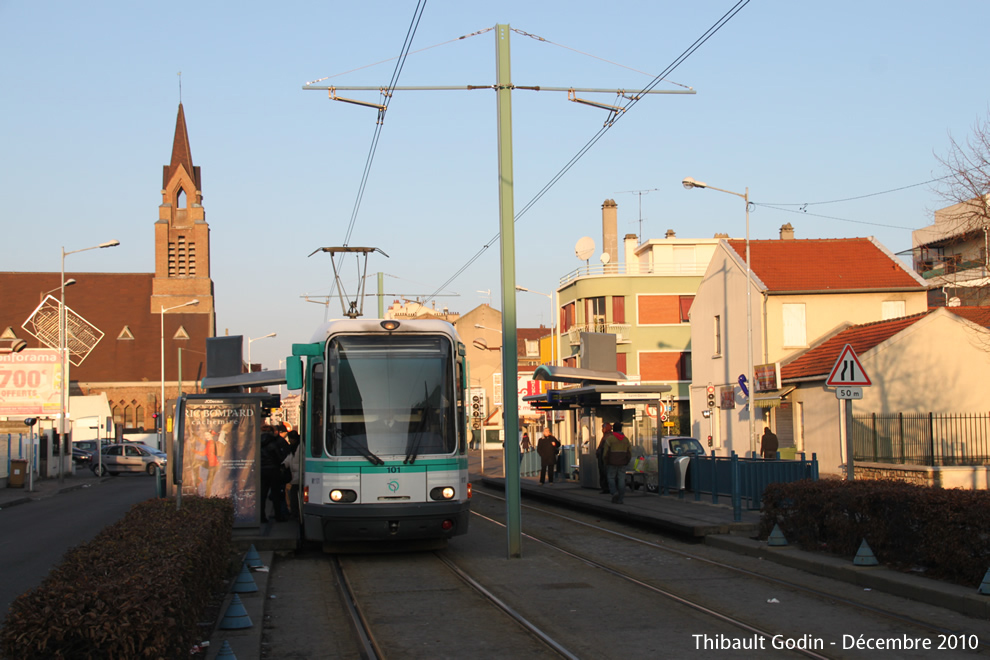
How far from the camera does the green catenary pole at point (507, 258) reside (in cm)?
1331

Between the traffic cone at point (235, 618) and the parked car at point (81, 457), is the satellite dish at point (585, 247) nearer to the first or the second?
the parked car at point (81, 457)

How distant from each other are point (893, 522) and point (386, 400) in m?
6.31

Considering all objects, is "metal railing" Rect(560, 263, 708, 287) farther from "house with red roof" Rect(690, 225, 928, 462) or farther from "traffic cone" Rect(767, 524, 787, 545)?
"traffic cone" Rect(767, 524, 787, 545)

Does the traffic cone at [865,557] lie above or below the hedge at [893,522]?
below

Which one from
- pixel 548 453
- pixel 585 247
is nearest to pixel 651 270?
pixel 585 247

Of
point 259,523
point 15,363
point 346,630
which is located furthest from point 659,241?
point 346,630

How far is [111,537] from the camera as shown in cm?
853

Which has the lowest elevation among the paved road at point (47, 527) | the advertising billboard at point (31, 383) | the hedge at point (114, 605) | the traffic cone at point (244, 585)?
the paved road at point (47, 527)

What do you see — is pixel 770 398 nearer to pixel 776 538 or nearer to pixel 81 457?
pixel 776 538

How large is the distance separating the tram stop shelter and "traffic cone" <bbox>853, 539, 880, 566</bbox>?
32.9ft

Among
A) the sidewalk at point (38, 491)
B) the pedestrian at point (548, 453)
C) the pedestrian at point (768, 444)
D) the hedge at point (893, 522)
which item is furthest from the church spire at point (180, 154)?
the hedge at point (893, 522)

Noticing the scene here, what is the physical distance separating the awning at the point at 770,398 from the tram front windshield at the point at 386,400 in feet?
77.2

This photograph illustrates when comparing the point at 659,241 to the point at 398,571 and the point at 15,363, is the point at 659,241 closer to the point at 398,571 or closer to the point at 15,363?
the point at 15,363

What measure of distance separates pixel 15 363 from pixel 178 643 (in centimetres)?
3567
